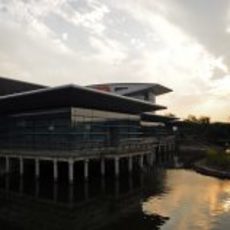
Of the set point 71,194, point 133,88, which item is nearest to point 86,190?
point 71,194

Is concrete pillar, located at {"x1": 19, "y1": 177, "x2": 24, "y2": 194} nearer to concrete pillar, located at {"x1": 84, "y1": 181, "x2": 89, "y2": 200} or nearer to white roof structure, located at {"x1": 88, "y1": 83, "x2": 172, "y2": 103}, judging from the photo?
concrete pillar, located at {"x1": 84, "y1": 181, "x2": 89, "y2": 200}

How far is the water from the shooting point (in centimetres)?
2283

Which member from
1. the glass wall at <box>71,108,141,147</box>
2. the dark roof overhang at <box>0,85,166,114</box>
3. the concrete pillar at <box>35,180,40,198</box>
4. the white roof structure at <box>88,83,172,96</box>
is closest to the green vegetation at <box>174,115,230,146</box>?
the white roof structure at <box>88,83,172,96</box>

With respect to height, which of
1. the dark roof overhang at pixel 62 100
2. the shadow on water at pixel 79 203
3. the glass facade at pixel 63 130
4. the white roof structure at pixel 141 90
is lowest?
the shadow on water at pixel 79 203

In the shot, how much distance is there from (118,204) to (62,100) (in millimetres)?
13633

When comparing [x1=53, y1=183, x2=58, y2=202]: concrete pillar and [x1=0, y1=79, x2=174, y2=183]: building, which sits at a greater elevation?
[x1=0, y1=79, x2=174, y2=183]: building

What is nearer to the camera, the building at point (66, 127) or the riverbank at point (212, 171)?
the building at point (66, 127)

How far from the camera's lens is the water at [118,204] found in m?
22.8

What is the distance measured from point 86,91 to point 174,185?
10.9m

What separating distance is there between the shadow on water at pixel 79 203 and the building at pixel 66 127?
2162mm

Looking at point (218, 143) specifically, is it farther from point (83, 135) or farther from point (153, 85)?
point (83, 135)

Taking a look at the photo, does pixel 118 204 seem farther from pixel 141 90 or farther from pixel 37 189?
pixel 141 90

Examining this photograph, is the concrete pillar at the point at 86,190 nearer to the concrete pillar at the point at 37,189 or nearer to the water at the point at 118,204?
the water at the point at 118,204

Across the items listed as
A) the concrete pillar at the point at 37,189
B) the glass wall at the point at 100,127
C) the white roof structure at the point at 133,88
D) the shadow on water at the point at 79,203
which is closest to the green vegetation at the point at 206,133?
the white roof structure at the point at 133,88
